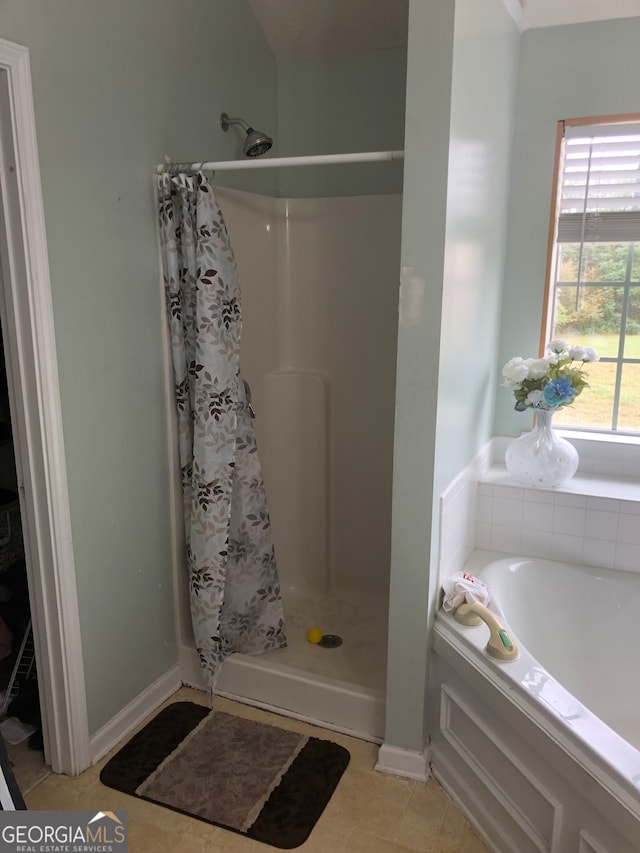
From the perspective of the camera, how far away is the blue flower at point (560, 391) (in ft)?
7.85

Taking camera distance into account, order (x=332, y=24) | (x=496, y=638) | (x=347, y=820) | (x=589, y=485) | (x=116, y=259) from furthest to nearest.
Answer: (x=332, y=24)
(x=589, y=485)
(x=116, y=259)
(x=347, y=820)
(x=496, y=638)

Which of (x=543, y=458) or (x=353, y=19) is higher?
(x=353, y=19)

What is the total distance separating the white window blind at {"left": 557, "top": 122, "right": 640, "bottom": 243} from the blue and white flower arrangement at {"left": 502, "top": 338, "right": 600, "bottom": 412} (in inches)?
19.7

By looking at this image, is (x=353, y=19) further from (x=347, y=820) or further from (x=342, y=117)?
(x=347, y=820)

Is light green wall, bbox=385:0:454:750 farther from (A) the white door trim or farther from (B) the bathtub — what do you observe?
(A) the white door trim

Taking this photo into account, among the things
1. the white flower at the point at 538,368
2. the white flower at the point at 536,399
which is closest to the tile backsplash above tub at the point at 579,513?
the white flower at the point at 536,399

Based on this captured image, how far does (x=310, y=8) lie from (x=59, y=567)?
7.19 ft

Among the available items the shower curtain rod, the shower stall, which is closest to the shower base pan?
the shower stall

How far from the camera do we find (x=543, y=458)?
249 cm

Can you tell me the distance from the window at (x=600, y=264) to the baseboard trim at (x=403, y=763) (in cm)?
142

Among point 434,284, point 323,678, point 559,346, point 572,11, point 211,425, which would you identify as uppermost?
point 572,11

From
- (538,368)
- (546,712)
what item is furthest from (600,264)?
(546,712)

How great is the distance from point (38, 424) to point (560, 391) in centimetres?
167

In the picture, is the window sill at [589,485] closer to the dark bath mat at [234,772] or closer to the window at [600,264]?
the window at [600,264]
